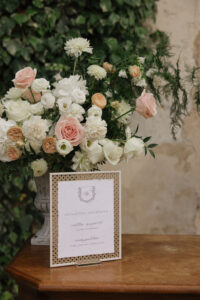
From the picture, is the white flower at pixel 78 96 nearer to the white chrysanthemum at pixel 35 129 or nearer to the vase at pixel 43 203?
the white chrysanthemum at pixel 35 129

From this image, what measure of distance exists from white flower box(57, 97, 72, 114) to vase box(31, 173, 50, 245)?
0.26 metres

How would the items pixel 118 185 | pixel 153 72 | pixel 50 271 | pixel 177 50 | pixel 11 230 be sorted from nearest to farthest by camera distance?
pixel 50 271, pixel 118 185, pixel 153 72, pixel 177 50, pixel 11 230

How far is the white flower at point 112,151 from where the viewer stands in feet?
3.78

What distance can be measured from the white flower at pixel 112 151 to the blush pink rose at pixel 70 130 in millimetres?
96

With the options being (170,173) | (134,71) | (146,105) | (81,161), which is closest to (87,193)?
(81,161)

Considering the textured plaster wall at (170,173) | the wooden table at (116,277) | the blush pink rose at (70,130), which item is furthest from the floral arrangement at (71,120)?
the textured plaster wall at (170,173)

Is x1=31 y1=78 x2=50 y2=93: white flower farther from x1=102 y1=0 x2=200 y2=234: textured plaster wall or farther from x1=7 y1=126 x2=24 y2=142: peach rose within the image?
x1=102 y1=0 x2=200 y2=234: textured plaster wall

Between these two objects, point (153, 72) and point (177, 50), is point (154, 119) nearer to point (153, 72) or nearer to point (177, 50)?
point (177, 50)

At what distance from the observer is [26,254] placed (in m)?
1.24

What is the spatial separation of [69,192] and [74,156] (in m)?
0.12

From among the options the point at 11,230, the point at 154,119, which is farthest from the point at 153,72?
the point at 11,230

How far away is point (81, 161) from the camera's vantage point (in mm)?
1170

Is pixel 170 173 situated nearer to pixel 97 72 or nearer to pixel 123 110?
pixel 123 110

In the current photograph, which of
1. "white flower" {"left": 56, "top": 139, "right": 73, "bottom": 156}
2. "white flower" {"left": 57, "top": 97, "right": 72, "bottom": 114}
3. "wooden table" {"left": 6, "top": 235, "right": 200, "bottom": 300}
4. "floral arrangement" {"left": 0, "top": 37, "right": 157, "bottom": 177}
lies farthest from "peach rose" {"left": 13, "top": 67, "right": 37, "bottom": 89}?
"wooden table" {"left": 6, "top": 235, "right": 200, "bottom": 300}
